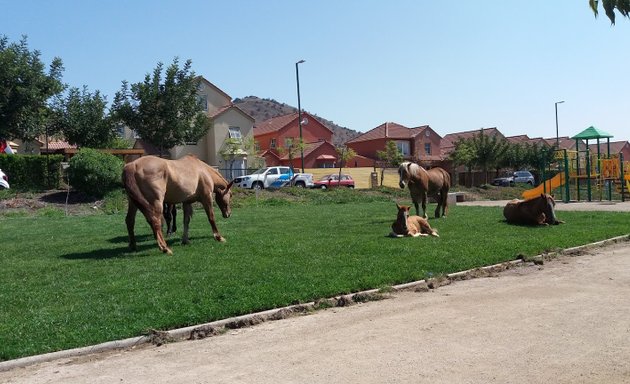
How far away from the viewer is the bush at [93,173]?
27875mm

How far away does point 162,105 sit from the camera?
41.6 m

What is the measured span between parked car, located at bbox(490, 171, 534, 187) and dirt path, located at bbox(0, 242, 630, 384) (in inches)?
1944

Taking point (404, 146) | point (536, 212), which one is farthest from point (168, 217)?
point (404, 146)

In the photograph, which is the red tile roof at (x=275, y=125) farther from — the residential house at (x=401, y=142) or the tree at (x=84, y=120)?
the tree at (x=84, y=120)

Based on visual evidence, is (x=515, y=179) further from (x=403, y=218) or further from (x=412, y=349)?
(x=412, y=349)

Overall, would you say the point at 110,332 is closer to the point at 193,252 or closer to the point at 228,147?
the point at 193,252

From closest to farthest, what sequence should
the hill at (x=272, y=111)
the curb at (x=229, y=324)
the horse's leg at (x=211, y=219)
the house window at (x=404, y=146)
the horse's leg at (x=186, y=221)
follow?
the curb at (x=229, y=324) < the horse's leg at (x=186, y=221) < the horse's leg at (x=211, y=219) < the house window at (x=404, y=146) < the hill at (x=272, y=111)

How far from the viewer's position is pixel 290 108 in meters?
150

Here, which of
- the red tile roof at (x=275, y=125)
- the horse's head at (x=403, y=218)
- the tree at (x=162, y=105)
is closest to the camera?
the horse's head at (x=403, y=218)

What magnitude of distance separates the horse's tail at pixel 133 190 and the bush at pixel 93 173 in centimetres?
1702

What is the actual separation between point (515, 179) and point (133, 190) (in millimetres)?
51858

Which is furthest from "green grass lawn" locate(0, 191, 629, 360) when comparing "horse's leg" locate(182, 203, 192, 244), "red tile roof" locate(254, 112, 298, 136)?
"red tile roof" locate(254, 112, 298, 136)

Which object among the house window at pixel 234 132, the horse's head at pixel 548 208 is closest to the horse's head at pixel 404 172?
the horse's head at pixel 548 208

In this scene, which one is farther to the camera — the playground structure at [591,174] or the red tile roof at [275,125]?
the red tile roof at [275,125]
